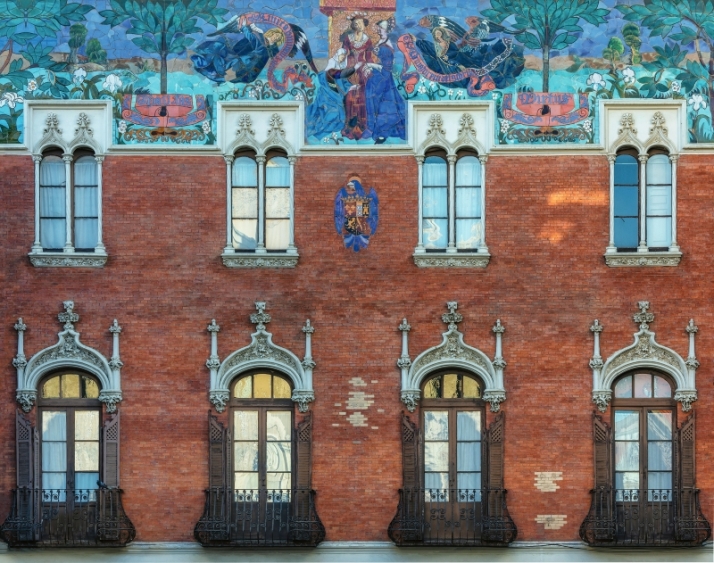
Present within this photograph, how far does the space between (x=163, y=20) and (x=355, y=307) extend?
6198 mm

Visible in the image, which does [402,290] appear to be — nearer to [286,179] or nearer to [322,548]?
[286,179]

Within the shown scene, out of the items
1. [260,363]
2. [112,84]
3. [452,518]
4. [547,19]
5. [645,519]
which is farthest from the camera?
[547,19]

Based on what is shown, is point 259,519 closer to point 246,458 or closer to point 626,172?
point 246,458

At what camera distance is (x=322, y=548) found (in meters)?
21.8

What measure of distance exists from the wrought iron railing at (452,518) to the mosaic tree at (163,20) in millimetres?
8560

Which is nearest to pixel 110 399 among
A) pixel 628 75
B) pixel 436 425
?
pixel 436 425

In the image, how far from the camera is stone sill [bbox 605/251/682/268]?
2197 cm

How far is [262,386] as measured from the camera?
2233 cm

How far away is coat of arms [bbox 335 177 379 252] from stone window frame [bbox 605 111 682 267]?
165 inches

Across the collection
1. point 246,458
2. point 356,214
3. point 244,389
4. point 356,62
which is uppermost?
point 356,62

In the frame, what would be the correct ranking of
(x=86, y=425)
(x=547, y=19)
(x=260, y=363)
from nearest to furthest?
(x=260, y=363)
(x=86, y=425)
(x=547, y=19)

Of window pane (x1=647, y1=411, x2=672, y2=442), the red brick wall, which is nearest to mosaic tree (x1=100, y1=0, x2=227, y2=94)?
the red brick wall

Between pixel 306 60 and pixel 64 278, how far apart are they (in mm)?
5778

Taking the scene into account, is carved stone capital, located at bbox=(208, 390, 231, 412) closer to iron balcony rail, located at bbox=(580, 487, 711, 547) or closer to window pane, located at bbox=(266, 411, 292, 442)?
window pane, located at bbox=(266, 411, 292, 442)
